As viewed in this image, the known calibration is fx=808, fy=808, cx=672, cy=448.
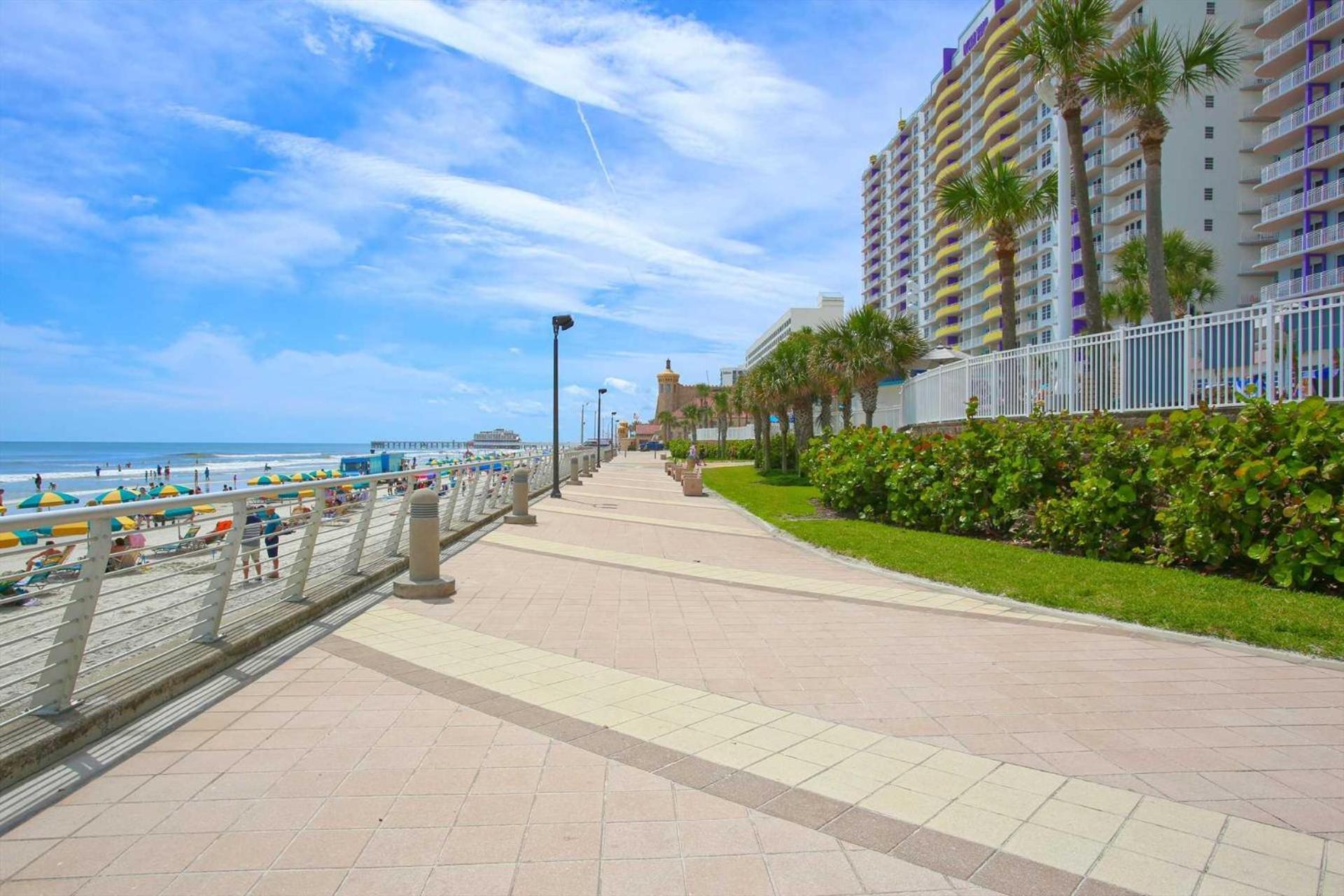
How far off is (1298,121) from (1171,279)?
14.3m

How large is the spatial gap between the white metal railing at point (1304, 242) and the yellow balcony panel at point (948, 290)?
36759 mm

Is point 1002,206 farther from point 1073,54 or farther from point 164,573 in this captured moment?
point 164,573

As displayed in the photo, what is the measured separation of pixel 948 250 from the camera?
80875 millimetres

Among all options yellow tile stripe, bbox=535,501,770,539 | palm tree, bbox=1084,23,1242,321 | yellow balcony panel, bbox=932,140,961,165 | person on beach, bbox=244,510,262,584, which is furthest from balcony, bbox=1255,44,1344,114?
person on beach, bbox=244,510,262,584

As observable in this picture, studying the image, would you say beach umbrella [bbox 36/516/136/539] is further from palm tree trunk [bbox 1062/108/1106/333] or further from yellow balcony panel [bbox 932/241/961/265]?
yellow balcony panel [bbox 932/241/961/265]

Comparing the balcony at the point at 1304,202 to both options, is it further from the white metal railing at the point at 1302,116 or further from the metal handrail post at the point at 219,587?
the metal handrail post at the point at 219,587

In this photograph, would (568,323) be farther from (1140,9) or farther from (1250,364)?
(1140,9)

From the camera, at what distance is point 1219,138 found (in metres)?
48.1

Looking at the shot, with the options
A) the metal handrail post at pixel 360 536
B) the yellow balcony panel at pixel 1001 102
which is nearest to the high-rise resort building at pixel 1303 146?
the yellow balcony panel at pixel 1001 102

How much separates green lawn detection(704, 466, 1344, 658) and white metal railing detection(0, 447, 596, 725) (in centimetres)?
639

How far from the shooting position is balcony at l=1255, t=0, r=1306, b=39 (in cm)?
4325

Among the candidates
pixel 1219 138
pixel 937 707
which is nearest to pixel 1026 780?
pixel 937 707

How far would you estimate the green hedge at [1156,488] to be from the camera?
7.67 m

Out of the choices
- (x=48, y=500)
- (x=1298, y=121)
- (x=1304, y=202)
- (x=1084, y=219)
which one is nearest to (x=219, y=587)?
(x=1084, y=219)
